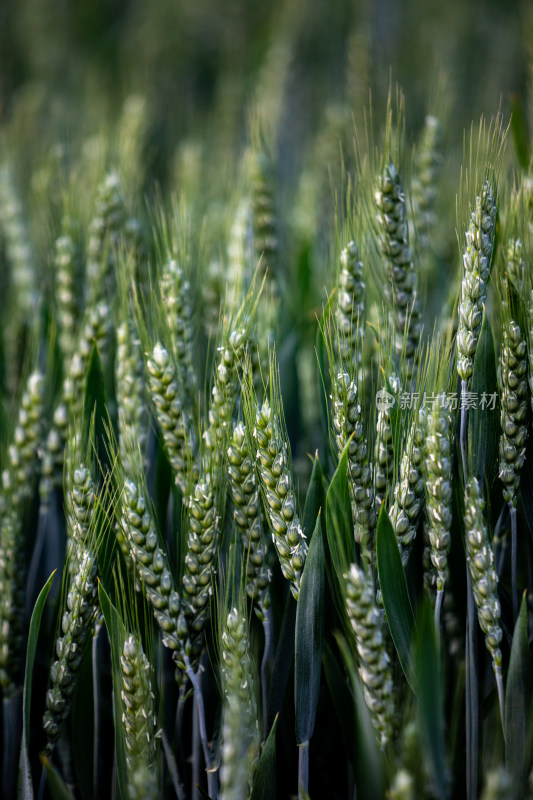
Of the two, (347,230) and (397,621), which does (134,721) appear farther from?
(347,230)

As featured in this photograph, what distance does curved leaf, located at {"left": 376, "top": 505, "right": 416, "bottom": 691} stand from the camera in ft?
2.18

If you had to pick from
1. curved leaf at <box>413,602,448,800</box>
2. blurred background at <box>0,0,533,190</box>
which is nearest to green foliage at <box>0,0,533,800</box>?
curved leaf at <box>413,602,448,800</box>

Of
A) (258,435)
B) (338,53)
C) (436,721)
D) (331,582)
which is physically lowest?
(436,721)

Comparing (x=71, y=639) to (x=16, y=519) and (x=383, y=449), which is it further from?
(x=383, y=449)

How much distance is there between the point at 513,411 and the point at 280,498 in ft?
0.99

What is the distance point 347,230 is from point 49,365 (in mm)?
531

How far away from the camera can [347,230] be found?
2.90 feet

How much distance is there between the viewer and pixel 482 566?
668 millimetres

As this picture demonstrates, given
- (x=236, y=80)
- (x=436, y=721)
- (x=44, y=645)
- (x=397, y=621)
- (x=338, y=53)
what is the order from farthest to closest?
(x=338, y=53)
(x=236, y=80)
(x=44, y=645)
(x=397, y=621)
(x=436, y=721)

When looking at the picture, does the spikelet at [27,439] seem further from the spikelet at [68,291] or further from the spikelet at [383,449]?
the spikelet at [383,449]

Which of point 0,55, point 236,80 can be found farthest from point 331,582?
point 0,55

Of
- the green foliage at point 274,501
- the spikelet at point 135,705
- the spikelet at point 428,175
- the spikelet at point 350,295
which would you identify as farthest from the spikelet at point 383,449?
the spikelet at point 428,175

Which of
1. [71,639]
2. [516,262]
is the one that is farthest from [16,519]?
[516,262]

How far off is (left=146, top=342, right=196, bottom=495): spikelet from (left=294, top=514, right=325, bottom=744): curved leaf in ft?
0.59
